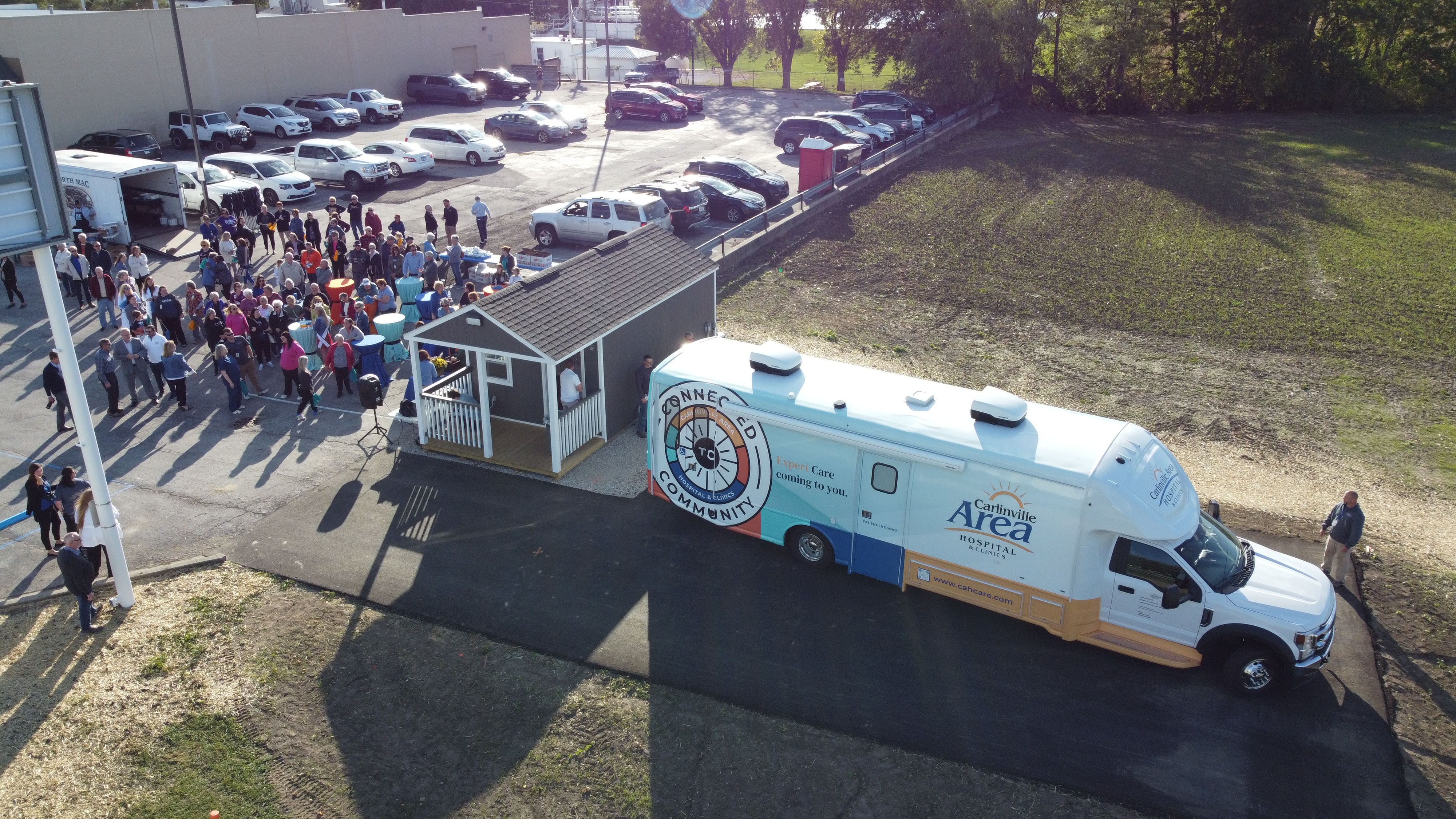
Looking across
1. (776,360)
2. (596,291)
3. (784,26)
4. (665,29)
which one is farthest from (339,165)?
(665,29)

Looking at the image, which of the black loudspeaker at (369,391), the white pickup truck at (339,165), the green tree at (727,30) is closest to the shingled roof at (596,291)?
the black loudspeaker at (369,391)

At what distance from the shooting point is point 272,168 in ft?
95.5

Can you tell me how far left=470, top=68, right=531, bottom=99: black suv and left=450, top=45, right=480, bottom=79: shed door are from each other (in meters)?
1.93

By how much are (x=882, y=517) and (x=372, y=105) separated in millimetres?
39508

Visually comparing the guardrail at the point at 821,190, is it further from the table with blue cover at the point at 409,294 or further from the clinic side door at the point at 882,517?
the clinic side door at the point at 882,517

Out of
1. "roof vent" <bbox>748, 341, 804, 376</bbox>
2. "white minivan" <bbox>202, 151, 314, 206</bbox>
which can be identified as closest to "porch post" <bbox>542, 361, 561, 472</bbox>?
"roof vent" <bbox>748, 341, 804, 376</bbox>

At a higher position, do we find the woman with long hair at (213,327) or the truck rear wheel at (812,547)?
the woman with long hair at (213,327)

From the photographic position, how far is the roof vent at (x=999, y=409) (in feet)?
34.0

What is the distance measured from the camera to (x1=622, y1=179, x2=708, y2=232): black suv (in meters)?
26.1

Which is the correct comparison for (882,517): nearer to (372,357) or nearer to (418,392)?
(418,392)

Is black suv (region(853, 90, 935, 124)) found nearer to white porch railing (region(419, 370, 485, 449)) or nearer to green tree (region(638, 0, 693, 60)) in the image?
green tree (region(638, 0, 693, 60))

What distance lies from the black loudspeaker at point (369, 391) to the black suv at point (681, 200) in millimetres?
12409

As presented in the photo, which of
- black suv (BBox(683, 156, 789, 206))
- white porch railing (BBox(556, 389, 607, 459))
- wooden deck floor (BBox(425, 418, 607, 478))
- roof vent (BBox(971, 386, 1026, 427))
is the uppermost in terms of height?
roof vent (BBox(971, 386, 1026, 427))

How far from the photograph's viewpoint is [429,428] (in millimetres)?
14977
